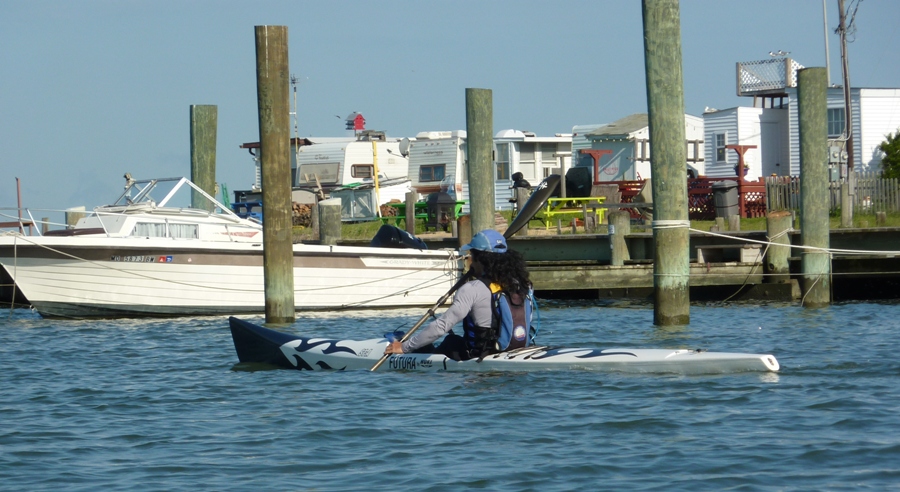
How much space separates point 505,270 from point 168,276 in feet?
23.1

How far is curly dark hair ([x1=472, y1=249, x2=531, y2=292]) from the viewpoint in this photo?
360 inches

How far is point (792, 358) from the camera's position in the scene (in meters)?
9.86

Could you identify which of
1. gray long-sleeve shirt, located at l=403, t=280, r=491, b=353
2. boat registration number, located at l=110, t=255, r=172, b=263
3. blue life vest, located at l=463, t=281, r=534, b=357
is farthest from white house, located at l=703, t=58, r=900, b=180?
gray long-sleeve shirt, located at l=403, t=280, r=491, b=353

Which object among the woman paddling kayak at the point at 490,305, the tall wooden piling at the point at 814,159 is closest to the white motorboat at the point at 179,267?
the tall wooden piling at the point at 814,159

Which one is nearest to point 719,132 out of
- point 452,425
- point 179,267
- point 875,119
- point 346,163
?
point 875,119

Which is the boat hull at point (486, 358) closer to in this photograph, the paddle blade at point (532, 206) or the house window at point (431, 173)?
the paddle blade at point (532, 206)

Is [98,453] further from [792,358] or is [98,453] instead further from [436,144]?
[436,144]

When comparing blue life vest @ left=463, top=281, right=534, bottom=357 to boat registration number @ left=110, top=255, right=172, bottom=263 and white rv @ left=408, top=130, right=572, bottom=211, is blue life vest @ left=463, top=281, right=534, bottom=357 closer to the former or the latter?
boat registration number @ left=110, top=255, right=172, bottom=263

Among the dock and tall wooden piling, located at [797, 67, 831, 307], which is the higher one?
tall wooden piling, located at [797, 67, 831, 307]

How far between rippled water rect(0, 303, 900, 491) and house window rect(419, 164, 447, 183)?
21.7 meters

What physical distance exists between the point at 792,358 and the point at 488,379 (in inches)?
112

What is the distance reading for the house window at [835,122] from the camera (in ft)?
111

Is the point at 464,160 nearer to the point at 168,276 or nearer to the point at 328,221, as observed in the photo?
the point at 328,221

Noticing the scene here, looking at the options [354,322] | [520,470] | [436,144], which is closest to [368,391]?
[520,470]
